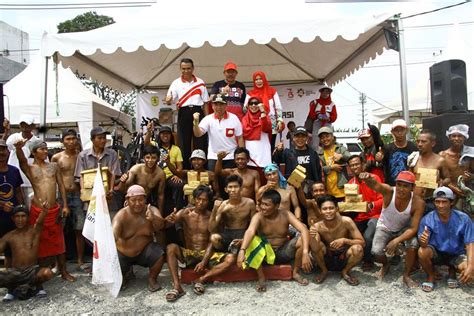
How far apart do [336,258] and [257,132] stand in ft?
6.80

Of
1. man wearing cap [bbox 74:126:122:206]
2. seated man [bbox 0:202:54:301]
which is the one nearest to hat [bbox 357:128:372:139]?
man wearing cap [bbox 74:126:122:206]

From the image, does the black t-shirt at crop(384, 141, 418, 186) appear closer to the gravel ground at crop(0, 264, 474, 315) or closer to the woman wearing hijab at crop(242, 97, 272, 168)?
the gravel ground at crop(0, 264, 474, 315)

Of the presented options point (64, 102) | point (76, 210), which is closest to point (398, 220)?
point (76, 210)

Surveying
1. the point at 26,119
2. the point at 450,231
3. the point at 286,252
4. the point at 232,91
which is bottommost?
the point at 286,252

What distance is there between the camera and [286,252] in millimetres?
5211

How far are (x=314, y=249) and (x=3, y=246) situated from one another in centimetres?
353

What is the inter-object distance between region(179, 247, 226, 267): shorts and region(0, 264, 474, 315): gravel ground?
278 mm

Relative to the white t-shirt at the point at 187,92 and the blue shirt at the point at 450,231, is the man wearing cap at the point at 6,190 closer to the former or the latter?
the white t-shirt at the point at 187,92

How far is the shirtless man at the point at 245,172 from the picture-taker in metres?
5.75

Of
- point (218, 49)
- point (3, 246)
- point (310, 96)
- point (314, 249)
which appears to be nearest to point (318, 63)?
point (310, 96)

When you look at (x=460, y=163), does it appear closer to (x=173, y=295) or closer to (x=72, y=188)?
(x=173, y=295)

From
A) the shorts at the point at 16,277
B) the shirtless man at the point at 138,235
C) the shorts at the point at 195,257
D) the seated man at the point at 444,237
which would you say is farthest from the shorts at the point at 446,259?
the shorts at the point at 16,277

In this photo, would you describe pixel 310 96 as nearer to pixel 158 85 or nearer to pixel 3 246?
pixel 158 85

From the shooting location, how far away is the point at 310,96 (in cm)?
1098
